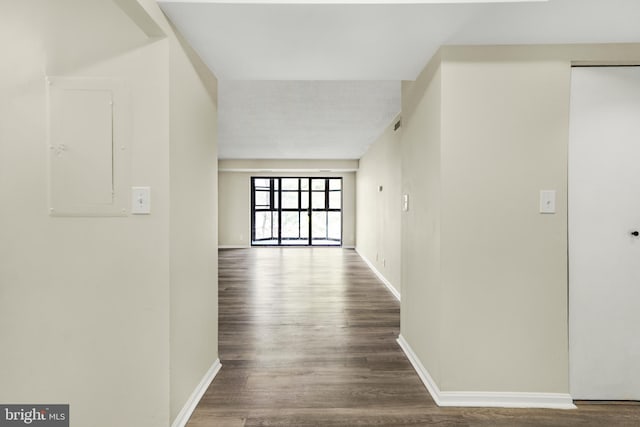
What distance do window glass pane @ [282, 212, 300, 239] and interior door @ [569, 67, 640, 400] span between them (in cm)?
818

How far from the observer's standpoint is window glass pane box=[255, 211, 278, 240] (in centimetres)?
977

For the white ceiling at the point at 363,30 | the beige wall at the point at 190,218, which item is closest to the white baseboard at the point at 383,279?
the beige wall at the point at 190,218

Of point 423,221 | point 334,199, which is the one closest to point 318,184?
point 334,199

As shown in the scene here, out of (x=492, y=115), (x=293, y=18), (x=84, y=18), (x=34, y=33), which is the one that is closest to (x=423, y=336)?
(x=492, y=115)

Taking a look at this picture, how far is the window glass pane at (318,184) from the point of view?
973 centimetres

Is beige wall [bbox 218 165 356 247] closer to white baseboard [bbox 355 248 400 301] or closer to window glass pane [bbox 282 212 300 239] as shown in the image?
window glass pane [bbox 282 212 300 239]

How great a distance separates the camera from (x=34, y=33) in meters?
1.66

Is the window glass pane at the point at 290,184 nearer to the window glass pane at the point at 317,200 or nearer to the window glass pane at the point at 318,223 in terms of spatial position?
the window glass pane at the point at 317,200

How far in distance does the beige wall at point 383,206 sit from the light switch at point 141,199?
3.43 metres

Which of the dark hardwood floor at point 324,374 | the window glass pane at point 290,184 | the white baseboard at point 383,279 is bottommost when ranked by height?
the dark hardwood floor at point 324,374

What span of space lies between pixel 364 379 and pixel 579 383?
51.2 inches

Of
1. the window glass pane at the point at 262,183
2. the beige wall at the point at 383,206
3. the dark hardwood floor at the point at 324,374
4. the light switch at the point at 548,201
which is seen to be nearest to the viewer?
the dark hardwood floor at the point at 324,374

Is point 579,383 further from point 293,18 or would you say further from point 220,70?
point 220,70

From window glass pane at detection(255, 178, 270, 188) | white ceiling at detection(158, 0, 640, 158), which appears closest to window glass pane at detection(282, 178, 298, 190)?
window glass pane at detection(255, 178, 270, 188)
